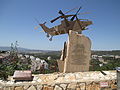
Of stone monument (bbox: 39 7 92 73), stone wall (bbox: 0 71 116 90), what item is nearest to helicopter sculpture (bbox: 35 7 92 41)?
stone monument (bbox: 39 7 92 73)

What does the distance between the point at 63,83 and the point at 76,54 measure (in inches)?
80.0

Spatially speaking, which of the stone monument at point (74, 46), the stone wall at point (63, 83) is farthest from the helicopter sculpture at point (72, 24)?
the stone wall at point (63, 83)

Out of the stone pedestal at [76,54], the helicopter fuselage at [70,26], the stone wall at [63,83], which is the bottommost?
the stone wall at [63,83]

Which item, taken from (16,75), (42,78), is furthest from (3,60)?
(42,78)

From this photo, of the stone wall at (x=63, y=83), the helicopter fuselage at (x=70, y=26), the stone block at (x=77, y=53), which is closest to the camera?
the stone wall at (x=63, y=83)

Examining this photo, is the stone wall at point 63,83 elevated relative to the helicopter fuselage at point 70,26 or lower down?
lower down

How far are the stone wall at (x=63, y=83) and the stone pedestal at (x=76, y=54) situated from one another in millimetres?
793

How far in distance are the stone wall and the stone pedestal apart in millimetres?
793

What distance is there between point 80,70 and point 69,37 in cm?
180

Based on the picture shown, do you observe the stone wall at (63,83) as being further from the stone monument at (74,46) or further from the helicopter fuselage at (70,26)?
the helicopter fuselage at (70,26)

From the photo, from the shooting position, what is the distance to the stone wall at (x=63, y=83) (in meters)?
5.07

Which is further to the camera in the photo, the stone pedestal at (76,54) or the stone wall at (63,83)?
the stone pedestal at (76,54)

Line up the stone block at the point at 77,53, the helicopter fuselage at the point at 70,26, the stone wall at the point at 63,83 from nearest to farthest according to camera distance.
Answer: the stone wall at the point at 63,83 → the stone block at the point at 77,53 → the helicopter fuselage at the point at 70,26

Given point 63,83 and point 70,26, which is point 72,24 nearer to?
point 70,26
